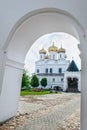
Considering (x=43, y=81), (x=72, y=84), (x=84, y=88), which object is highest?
(x=43, y=81)

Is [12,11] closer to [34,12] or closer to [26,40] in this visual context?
[34,12]

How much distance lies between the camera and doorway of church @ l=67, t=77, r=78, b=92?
3619 cm

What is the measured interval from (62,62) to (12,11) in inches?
1569

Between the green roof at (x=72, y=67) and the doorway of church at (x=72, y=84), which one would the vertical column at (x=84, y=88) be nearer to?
the doorway of church at (x=72, y=84)

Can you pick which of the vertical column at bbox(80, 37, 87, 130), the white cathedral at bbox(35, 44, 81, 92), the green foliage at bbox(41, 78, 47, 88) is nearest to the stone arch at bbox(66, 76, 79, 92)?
the white cathedral at bbox(35, 44, 81, 92)

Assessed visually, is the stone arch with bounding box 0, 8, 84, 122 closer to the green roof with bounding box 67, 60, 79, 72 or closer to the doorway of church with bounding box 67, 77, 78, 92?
the doorway of church with bounding box 67, 77, 78, 92

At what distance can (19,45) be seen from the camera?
4.95m

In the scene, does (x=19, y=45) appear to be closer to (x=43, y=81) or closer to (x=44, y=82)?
(x=43, y=81)

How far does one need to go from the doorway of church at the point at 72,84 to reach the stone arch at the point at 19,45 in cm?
3147

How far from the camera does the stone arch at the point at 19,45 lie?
4.21 metres

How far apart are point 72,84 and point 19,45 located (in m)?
33.7

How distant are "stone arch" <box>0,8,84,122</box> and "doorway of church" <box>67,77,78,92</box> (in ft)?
103

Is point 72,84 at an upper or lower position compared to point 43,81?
lower

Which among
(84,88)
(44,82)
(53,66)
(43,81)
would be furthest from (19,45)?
(53,66)
